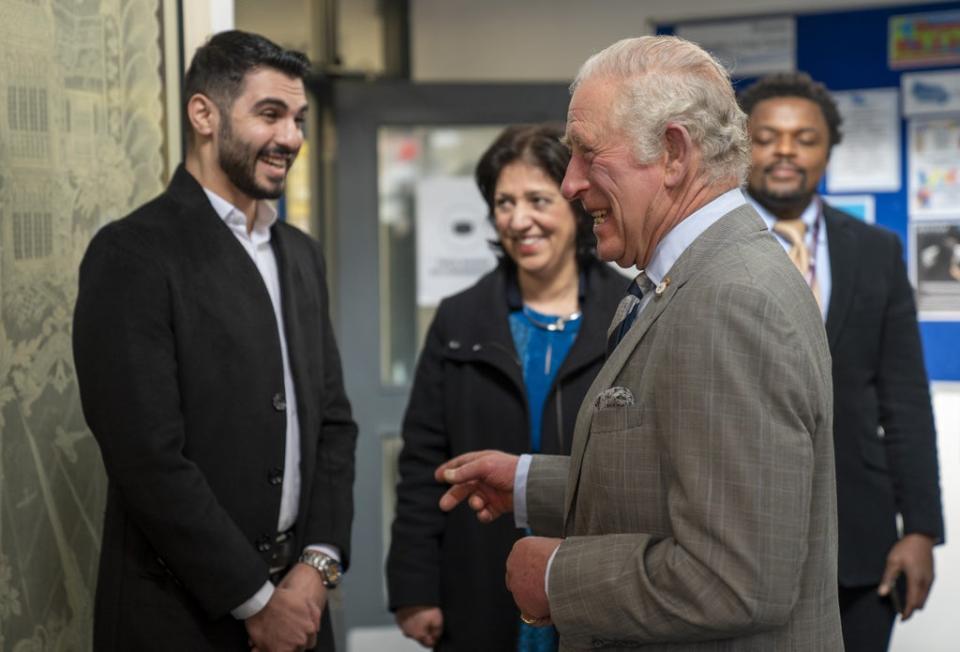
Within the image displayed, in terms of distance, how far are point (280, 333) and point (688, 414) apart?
1.04 meters

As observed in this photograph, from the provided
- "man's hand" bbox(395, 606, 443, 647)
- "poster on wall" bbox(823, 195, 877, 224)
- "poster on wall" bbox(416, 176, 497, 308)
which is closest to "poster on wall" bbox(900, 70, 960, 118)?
"poster on wall" bbox(823, 195, 877, 224)

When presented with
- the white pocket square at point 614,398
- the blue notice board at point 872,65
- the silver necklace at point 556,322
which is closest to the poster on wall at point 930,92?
the blue notice board at point 872,65

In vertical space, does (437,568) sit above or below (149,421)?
below

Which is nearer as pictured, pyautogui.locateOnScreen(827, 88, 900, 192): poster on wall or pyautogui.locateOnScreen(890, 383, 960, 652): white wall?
pyautogui.locateOnScreen(890, 383, 960, 652): white wall

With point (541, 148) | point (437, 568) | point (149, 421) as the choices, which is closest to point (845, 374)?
point (541, 148)

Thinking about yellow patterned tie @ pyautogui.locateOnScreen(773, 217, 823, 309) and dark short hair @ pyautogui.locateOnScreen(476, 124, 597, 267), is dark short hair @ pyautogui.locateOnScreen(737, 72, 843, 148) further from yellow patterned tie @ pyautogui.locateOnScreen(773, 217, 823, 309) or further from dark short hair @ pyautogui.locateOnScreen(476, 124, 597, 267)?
dark short hair @ pyautogui.locateOnScreen(476, 124, 597, 267)

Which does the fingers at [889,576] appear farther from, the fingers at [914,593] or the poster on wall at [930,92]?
the poster on wall at [930,92]

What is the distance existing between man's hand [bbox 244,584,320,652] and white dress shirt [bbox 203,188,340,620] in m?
0.15

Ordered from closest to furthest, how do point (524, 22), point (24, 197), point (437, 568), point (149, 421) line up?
1. point (149, 421)
2. point (24, 197)
3. point (437, 568)
4. point (524, 22)

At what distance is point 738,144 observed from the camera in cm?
135

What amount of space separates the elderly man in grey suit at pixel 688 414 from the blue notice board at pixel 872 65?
2510 millimetres

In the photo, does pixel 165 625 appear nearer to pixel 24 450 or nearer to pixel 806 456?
pixel 24 450

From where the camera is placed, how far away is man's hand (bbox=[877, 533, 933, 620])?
244 centimetres

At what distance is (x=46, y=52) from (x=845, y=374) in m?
1.72
